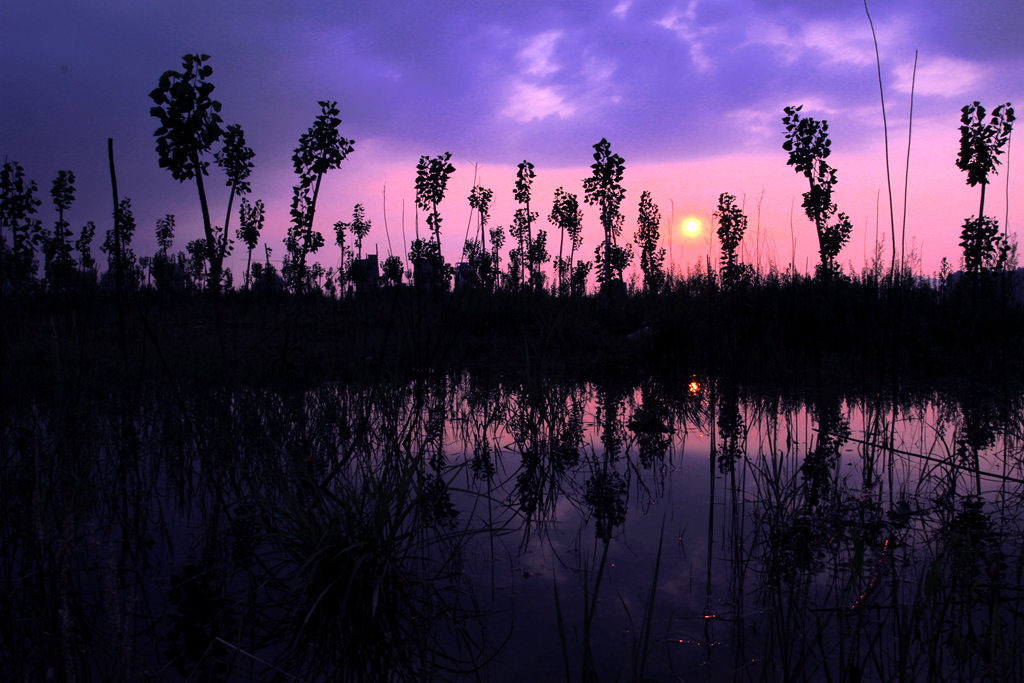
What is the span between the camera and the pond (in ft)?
5.47

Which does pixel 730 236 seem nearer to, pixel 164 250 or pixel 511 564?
pixel 511 564

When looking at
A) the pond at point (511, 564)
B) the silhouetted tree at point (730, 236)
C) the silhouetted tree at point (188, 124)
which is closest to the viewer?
the pond at point (511, 564)

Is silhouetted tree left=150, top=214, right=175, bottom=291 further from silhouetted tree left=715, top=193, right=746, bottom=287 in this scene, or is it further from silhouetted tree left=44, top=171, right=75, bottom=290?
silhouetted tree left=715, top=193, right=746, bottom=287

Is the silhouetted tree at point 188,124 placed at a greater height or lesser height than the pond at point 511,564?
greater

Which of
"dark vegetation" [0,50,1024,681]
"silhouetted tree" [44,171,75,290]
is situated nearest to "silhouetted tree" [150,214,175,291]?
"silhouetted tree" [44,171,75,290]

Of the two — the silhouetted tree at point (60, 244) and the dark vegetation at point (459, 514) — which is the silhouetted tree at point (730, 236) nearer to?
the dark vegetation at point (459, 514)

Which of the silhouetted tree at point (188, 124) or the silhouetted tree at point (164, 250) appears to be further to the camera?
the silhouetted tree at point (164, 250)

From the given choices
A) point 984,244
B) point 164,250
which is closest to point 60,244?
point 164,250

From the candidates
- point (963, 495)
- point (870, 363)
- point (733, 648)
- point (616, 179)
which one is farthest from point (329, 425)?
point (616, 179)

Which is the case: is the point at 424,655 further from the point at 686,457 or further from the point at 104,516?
the point at 686,457

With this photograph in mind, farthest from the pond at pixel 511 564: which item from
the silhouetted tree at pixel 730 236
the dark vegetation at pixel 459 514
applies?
the silhouetted tree at pixel 730 236

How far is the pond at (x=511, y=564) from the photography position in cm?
167

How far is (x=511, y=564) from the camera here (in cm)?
229

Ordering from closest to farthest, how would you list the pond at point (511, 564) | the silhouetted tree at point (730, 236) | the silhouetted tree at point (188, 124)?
the pond at point (511, 564), the silhouetted tree at point (188, 124), the silhouetted tree at point (730, 236)
